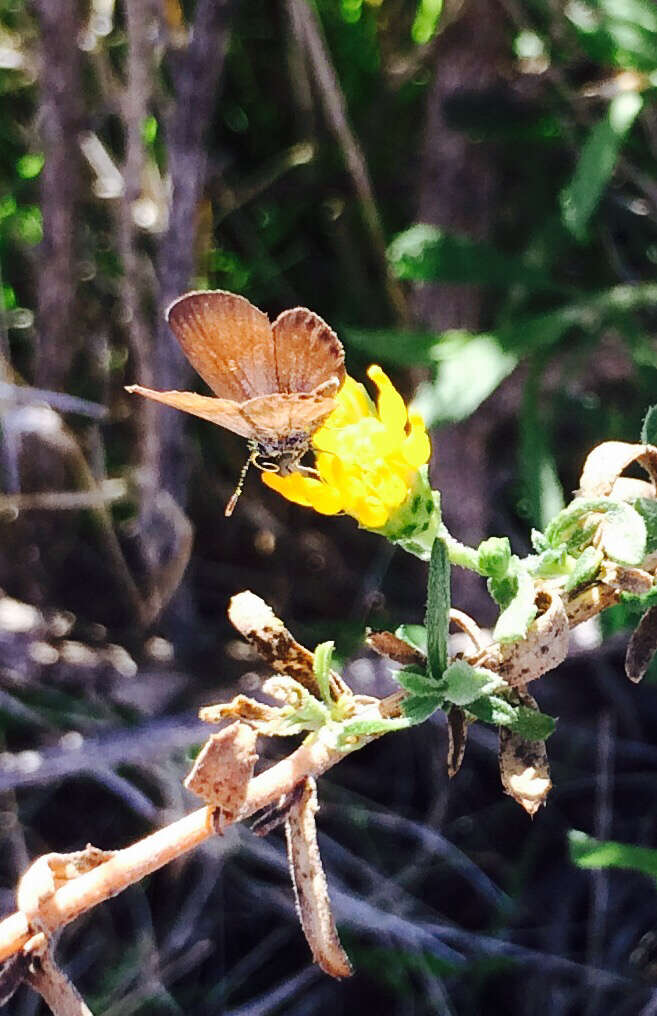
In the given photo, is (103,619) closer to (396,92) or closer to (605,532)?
(396,92)

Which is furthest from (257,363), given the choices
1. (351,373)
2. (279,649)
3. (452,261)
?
(351,373)

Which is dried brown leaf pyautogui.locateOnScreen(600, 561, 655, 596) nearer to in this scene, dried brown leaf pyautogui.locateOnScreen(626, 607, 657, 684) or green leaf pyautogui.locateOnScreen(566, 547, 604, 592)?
green leaf pyautogui.locateOnScreen(566, 547, 604, 592)

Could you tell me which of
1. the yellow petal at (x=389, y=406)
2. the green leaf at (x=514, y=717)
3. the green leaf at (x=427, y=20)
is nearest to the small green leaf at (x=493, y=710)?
the green leaf at (x=514, y=717)

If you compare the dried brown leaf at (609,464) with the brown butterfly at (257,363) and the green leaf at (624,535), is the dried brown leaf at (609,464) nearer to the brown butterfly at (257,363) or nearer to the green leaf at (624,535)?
the green leaf at (624,535)

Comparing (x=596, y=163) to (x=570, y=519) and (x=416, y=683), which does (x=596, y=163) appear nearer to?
(x=570, y=519)

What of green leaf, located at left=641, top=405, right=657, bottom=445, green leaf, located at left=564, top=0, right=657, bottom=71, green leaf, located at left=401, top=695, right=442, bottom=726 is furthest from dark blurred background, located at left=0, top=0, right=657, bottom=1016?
green leaf, located at left=401, top=695, right=442, bottom=726

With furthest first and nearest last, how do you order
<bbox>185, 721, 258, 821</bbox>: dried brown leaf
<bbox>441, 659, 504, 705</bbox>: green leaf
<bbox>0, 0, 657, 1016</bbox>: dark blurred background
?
<bbox>0, 0, 657, 1016</bbox>: dark blurred background < <bbox>441, 659, 504, 705</bbox>: green leaf < <bbox>185, 721, 258, 821</bbox>: dried brown leaf
